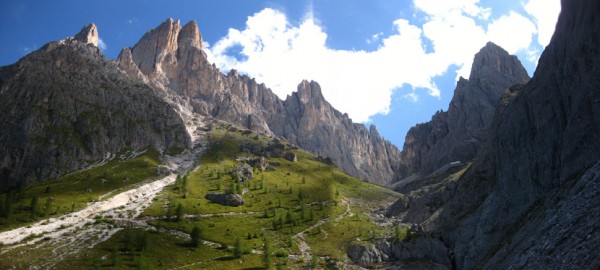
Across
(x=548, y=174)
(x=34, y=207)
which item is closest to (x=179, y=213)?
(x=34, y=207)

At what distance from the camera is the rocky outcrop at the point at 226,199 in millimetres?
178625

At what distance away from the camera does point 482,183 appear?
117875 mm

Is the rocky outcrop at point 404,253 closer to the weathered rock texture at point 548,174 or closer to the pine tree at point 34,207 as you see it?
the weathered rock texture at point 548,174

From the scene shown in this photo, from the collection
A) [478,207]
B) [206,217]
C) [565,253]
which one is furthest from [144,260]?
[565,253]

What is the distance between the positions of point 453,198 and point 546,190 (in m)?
47.8

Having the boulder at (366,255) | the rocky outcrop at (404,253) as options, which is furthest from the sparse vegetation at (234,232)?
the rocky outcrop at (404,253)

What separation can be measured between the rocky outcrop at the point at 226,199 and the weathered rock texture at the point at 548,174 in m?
86.5

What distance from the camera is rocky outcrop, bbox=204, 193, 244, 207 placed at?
17862cm

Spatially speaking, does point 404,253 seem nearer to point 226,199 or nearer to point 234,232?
point 234,232

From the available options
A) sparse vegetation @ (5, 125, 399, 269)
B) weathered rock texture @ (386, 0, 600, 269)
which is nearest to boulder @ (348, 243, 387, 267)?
sparse vegetation @ (5, 125, 399, 269)

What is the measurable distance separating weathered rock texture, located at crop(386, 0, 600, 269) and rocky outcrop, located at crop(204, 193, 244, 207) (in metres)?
86.5

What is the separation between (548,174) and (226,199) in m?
123

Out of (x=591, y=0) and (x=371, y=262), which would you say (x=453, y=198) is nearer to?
(x=371, y=262)

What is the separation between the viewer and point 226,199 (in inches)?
7062
